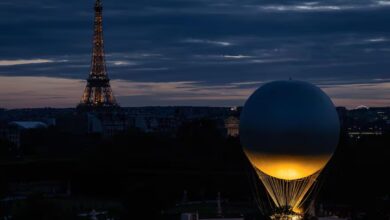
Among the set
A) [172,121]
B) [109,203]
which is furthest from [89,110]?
[109,203]

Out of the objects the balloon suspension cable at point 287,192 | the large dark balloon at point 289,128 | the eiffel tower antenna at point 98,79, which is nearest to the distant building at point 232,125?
the eiffel tower antenna at point 98,79

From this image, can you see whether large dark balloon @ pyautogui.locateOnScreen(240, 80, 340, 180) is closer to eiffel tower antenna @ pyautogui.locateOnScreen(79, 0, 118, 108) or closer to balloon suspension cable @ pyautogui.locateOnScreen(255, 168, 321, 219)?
balloon suspension cable @ pyautogui.locateOnScreen(255, 168, 321, 219)

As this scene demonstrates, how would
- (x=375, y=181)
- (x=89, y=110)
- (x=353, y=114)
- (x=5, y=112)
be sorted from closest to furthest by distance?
(x=375, y=181), (x=89, y=110), (x=353, y=114), (x=5, y=112)

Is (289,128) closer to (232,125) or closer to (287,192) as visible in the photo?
(287,192)

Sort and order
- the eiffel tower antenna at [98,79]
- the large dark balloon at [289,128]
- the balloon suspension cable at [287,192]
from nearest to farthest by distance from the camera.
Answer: the large dark balloon at [289,128]
the balloon suspension cable at [287,192]
the eiffel tower antenna at [98,79]

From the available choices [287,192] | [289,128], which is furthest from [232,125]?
[289,128]

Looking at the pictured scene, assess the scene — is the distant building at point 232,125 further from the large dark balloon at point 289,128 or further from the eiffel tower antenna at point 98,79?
the large dark balloon at point 289,128

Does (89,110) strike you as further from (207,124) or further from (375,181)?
(375,181)
